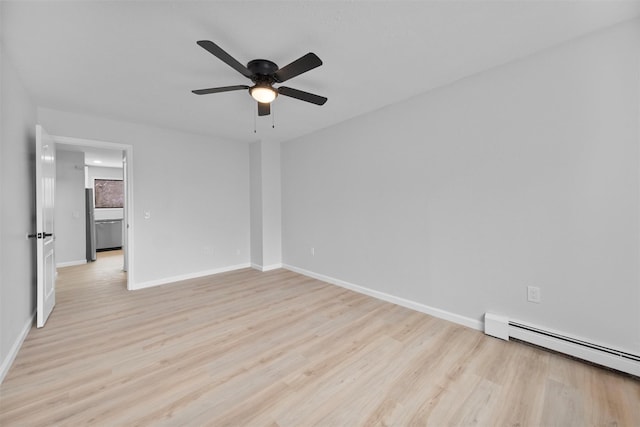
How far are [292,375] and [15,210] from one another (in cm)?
270

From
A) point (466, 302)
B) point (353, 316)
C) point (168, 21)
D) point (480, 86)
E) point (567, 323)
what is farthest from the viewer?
point (353, 316)

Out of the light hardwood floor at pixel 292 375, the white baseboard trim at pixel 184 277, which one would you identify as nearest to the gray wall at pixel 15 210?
the light hardwood floor at pixel 292 375

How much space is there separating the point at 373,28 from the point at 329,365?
8.12ft

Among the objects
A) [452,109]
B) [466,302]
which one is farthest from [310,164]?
[466,302]

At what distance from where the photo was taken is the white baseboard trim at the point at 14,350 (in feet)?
5.93

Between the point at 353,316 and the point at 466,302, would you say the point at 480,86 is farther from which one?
the point at 353,316

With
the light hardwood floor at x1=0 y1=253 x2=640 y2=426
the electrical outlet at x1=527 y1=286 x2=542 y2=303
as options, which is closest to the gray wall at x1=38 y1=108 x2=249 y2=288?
the light hardwood floor at x1=0 y1=253 x2=640 y2=426

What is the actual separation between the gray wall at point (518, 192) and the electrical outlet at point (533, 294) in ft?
0.12

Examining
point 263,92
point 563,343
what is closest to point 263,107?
point 263,92

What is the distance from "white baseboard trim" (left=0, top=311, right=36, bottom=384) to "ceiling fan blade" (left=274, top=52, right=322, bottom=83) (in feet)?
9.46

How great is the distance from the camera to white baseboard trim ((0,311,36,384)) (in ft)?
5.93

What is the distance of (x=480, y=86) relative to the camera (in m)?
2.38

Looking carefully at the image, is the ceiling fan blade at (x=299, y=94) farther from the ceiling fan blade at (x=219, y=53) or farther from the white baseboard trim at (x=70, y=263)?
the white baseboard trim at (x=70, y=263)

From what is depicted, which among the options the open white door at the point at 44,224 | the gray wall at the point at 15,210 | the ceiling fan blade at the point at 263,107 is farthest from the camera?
the open white door at the point at 44,224
